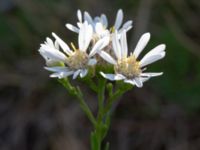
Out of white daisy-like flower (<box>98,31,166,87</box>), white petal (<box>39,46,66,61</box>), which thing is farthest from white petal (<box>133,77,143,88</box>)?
white petal (<box>39,46,66,61</box>)

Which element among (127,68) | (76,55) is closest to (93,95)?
(76,55)

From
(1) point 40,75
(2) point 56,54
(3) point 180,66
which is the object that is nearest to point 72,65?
(2) point 56,54

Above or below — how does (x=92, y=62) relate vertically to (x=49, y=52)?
below

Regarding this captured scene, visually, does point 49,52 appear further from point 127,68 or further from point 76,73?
point 127,68

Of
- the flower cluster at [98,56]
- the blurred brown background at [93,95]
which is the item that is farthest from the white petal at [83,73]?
the blurred brown background at [93,95]

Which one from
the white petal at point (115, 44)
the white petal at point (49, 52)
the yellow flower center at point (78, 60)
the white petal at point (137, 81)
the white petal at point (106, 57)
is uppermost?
the white petal at point (49, 52)

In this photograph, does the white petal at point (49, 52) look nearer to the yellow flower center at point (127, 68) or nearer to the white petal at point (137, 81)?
the yellow flower center at point (127, 68)

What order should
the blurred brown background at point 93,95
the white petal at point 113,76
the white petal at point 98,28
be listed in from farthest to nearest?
the blurred brown background at point 93,95 → the white petal at point 98,28 → the white petal at point 113,76
